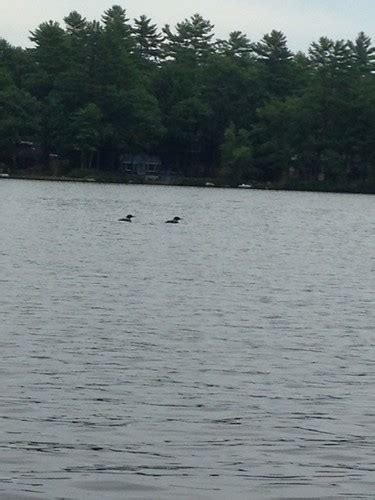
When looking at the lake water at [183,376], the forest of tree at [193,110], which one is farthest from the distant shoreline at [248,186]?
the lake water at [183,376]

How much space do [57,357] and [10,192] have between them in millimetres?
87076

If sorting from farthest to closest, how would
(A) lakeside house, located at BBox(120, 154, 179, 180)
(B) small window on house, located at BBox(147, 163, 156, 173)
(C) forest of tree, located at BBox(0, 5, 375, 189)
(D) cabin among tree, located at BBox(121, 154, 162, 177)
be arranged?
(B) small window on house, located at BBox(147, 163, 156, 173) → (D) cabin among tree, located at BBox(121, 154, 162, 177) → (A) lakeside house, located at BBox(120, 154, 179, 180) → (C) forest of tree, located at BBox(0, 5, 375, 189)

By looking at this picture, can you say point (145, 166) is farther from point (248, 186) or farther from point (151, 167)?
point (248, 186)

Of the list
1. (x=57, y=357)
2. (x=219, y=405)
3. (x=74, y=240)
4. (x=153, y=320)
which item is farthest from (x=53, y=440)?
(x=74, y=240)

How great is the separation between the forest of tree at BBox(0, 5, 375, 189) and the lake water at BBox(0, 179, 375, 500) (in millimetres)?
102022

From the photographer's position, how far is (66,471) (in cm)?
1457

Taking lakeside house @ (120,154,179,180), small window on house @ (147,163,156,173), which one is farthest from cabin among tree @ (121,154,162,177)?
small window on house @ (147,163,156,173)

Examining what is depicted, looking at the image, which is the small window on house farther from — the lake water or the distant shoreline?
the lake water

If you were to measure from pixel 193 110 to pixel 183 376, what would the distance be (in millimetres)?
131897

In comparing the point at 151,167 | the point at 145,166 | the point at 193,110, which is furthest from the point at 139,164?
the point at 193,110

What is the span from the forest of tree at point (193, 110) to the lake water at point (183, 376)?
102022 millimetres

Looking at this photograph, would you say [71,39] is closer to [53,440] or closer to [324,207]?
[324,207]

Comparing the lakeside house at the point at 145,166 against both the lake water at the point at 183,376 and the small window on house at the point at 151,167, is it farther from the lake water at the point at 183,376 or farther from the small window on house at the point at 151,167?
the lake water at the point at 183,376

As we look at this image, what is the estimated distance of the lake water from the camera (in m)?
14.7
